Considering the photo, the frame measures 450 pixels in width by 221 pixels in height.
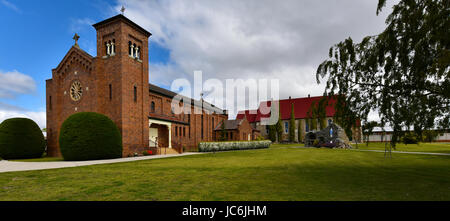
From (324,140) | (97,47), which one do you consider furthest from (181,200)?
(324,140)

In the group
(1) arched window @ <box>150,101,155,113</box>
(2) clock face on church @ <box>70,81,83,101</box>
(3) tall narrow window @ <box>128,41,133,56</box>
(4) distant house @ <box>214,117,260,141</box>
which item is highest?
(3) tall narrow window @ <box>128,41,133,56</box>

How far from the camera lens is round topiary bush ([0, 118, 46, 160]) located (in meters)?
23.2

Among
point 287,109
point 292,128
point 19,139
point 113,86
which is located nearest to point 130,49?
point 113,86

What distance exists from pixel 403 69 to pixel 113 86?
23.1m

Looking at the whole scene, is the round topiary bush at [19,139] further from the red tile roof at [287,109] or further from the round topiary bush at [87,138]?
the red tile roof at [287,109]

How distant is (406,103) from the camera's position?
709 cm

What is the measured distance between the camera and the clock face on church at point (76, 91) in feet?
82.2

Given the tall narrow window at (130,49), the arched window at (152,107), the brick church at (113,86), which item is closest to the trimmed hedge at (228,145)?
the brick church at (113,86)

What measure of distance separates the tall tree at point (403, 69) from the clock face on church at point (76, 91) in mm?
25223

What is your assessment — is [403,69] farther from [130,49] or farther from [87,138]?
[130,49]

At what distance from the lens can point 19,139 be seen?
23641 mm

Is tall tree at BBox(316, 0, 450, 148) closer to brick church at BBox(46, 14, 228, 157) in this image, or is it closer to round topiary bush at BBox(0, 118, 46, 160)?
brick church at BBox(46, 14, 228, 157)

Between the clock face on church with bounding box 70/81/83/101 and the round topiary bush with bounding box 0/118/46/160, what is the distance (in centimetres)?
491

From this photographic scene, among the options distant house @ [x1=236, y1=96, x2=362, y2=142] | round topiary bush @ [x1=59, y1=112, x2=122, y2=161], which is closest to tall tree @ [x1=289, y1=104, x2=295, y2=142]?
distant house @ [x1=236, y1=96, x2=362, y2=142]
